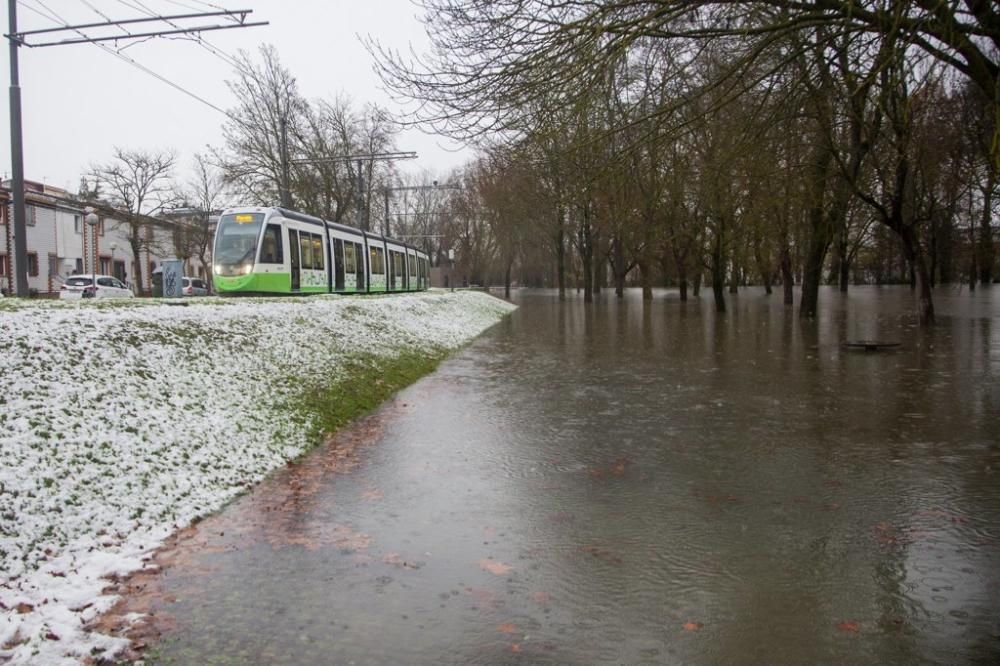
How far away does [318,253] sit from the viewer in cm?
2511

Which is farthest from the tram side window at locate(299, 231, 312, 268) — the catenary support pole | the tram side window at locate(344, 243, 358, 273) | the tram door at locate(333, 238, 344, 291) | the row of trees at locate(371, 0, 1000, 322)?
the row of trees at locate(371, 0, 1000, 322)

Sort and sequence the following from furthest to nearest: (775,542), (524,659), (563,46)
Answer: (563,46) → (775,542) → (524,659)

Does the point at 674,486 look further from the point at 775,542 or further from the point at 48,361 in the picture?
the point at 48,361

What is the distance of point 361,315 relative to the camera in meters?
16.6

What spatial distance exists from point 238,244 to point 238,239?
0.15 m

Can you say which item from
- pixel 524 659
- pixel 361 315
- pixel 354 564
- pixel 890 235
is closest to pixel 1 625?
pixel 354 564

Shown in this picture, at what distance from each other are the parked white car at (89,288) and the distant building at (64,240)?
5181 mm

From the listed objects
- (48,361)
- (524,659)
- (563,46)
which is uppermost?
(563,46)

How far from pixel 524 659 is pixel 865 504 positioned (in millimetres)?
3464

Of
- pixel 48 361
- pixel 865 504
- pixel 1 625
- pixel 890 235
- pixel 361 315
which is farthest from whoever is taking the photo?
pixel 890 235

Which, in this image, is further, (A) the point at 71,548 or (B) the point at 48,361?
(B) the point at 48,361

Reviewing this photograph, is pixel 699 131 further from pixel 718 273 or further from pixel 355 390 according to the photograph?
pixel 718 273

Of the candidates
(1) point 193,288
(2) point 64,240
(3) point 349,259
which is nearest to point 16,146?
(3) point 349,259

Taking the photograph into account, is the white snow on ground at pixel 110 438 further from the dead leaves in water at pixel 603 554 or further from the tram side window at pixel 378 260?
the tram side window at pixel 378 260
